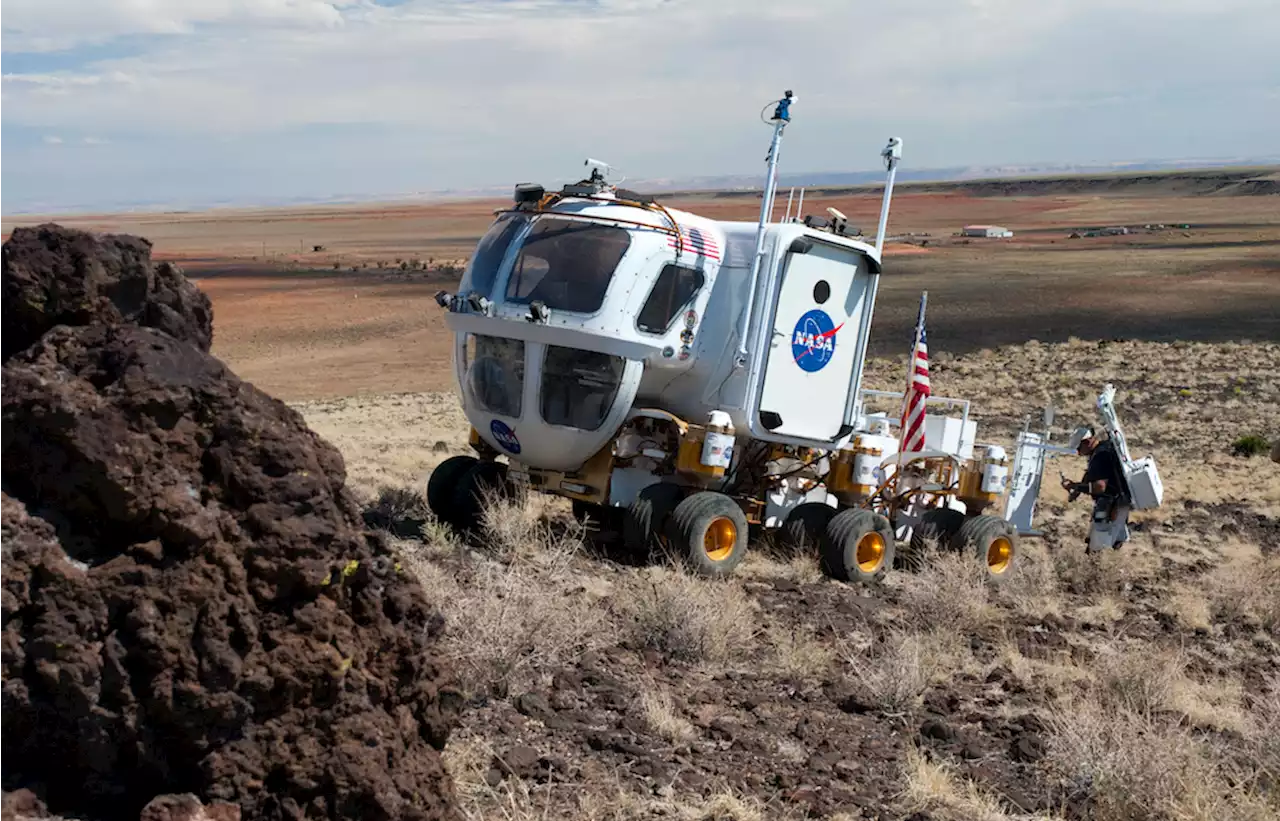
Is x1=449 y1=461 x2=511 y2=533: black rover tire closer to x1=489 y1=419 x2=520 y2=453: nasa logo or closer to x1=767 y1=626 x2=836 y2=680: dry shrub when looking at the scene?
x1=489 y1=419 x2=520 y2=453: nasa logo

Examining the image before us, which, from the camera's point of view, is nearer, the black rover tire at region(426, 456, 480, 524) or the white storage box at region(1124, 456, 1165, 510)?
the black rover tire at region(426, 456, 480, 524)

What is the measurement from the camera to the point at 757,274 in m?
11.2

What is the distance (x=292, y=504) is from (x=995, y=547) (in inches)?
394

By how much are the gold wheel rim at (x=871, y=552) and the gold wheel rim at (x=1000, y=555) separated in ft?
5.19

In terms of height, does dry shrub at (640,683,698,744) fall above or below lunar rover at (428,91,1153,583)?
below

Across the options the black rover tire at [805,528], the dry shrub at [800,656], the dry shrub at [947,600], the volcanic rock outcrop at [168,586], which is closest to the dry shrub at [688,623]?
the dry shrub at [800,656]

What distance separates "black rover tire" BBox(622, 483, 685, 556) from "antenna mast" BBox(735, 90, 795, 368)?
1.23 m

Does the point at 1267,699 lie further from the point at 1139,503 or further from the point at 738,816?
the point at 1139,503

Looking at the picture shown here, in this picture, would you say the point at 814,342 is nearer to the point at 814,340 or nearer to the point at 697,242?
the point at 814,340

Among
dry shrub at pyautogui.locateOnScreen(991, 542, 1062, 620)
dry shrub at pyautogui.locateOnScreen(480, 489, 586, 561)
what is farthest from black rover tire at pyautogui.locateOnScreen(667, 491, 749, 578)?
dry shrub at pyautogui.locateOnScreen(991, 542, 1062, 620)

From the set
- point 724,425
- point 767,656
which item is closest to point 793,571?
point 724,425

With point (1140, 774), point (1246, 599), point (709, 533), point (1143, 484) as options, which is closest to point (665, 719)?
point (1140, 774)

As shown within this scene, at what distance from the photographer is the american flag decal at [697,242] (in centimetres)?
1099

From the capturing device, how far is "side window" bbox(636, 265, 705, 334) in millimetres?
10784
